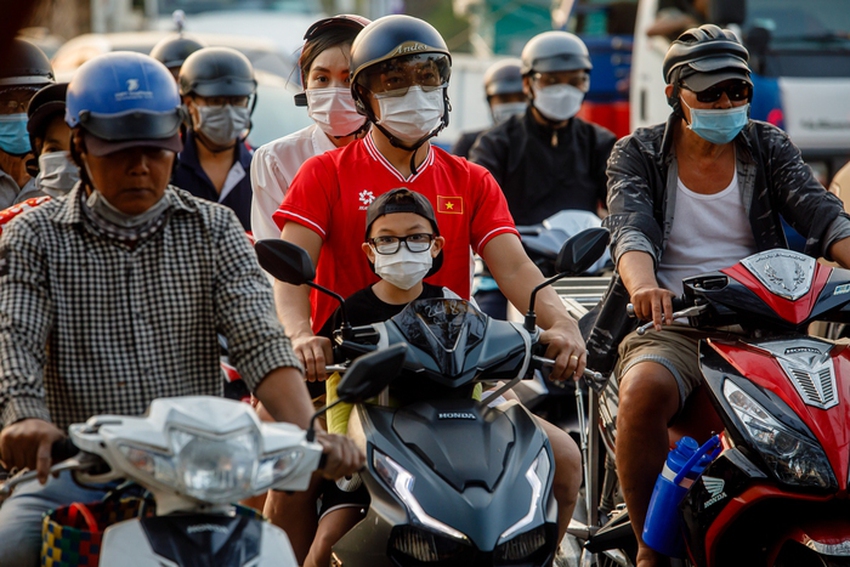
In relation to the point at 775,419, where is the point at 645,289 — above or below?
above

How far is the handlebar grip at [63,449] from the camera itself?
2922 millimetres

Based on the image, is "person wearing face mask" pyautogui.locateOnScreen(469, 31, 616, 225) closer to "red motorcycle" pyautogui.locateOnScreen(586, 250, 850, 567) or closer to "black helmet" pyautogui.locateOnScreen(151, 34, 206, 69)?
"black helmet" pyautogui.locateOnScreen(151, 34, 206, 69)

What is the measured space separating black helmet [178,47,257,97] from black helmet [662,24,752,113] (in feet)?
8.82

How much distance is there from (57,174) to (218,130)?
2040 millimetres

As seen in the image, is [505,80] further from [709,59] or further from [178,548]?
[178,548]

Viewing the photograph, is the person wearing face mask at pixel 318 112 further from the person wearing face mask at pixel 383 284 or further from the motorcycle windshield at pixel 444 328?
the motorcycle windshield at pixel 444 328

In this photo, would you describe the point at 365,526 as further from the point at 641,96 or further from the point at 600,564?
the point at 641,96

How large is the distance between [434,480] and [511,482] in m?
0.21

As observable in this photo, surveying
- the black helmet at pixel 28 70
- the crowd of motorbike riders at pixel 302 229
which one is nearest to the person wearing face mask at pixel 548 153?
the crowd of motorbike riders at pixel 302 229

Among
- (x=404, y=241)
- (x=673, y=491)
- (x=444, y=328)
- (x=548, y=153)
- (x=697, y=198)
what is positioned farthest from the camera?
(x=548, y=153)

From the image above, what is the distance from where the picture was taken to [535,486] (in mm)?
3494

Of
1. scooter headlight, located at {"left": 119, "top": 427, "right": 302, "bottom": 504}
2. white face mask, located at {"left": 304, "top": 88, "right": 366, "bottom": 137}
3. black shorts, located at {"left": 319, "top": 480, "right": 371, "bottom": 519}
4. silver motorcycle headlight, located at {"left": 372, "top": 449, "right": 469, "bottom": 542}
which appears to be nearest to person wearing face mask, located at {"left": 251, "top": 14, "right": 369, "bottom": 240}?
white face mask, located at {"left": 304, "top": 88, "right": 366, "bottom": 137}

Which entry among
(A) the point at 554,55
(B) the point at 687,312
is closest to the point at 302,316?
(B) the point at 687,312

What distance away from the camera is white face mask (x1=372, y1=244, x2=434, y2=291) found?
402 cm
